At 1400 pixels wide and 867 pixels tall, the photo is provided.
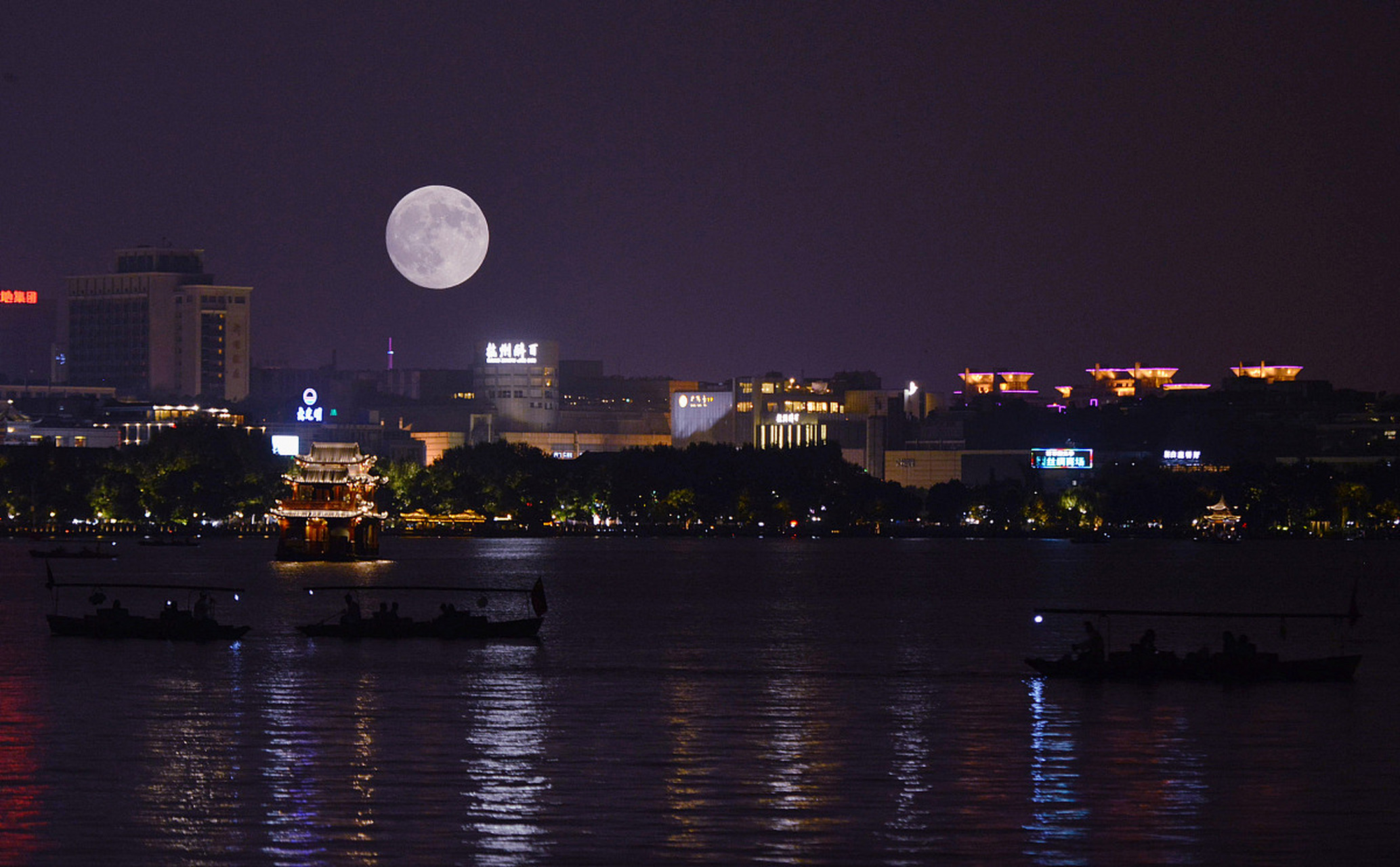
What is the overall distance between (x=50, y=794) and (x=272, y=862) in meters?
8.72

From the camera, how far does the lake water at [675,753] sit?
37844mm

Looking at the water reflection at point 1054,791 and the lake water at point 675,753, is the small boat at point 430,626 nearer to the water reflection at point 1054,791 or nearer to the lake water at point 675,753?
the lake water at point 675,753

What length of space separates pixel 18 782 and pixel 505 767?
1046cm

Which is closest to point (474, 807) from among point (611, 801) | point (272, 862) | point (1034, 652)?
point (611, 801)

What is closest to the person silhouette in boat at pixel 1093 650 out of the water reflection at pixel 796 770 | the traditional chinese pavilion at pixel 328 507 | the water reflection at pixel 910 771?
the water reflection at pixel 910 771

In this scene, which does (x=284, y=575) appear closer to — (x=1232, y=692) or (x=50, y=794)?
(x=1232, y=692)

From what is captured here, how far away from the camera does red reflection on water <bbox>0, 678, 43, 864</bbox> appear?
1446 inches

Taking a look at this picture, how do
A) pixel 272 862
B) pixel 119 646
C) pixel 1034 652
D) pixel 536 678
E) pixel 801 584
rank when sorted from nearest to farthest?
pixel 272 862
pixel 536 678
pixel 119 646
pixel 1034 652
pixel 801 584

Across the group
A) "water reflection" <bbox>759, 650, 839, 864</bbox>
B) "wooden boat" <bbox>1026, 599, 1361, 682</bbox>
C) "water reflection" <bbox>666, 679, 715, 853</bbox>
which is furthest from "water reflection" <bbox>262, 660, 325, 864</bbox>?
"wooden boat" <bbox>1026, 599, 1361, 682</bbox>

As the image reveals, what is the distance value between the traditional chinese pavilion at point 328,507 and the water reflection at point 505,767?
317ft

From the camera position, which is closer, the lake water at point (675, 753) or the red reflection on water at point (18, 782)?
the red reflection on water at point (18, 782)

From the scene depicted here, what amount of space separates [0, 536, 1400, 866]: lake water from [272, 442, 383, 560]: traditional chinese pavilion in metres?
68.4

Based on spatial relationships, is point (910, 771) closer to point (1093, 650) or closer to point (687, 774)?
point (687, 774)

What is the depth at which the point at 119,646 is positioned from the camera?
3083 inches
